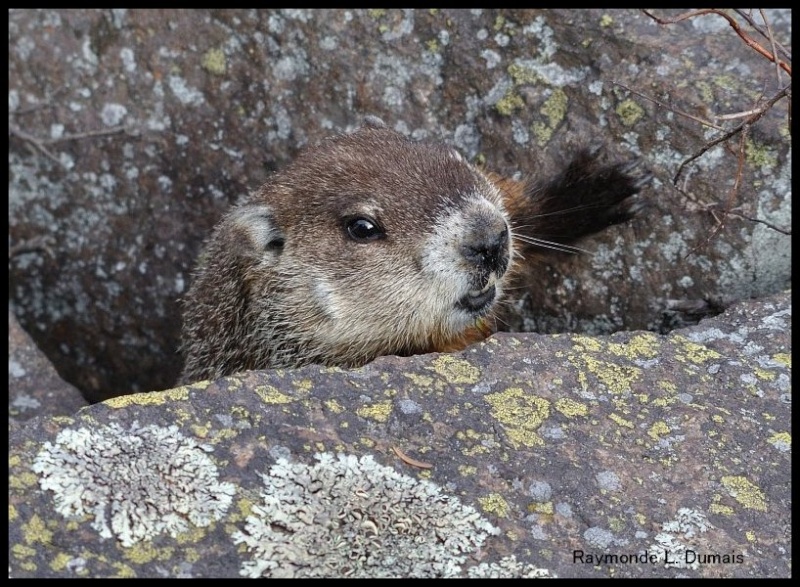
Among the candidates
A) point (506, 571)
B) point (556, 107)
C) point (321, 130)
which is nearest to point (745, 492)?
point (506, 571)

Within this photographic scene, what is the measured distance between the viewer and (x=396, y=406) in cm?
335

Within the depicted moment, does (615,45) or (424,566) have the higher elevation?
(615,45)

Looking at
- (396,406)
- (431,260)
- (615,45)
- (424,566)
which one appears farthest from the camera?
(615,45)

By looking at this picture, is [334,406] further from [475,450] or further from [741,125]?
[741,125]

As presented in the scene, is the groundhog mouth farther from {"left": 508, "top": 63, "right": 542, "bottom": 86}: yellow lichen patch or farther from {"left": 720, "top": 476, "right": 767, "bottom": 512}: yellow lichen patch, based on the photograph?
{"left": 720, "top": 476, "right": 767, "bottom": 512}: yellow lichen patch

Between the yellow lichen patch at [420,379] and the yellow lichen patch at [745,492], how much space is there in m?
1.07

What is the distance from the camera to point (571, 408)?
3.47 meters

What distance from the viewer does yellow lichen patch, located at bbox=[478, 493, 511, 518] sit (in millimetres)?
3012

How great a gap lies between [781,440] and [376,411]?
147 centimetres

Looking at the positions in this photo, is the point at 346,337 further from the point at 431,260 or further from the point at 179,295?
the point at 179,295

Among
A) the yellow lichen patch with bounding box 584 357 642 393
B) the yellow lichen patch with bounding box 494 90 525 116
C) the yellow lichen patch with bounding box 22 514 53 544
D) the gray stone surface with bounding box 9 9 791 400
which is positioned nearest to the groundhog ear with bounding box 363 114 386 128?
the gray stone surface with bounding box 9 9 791 400
